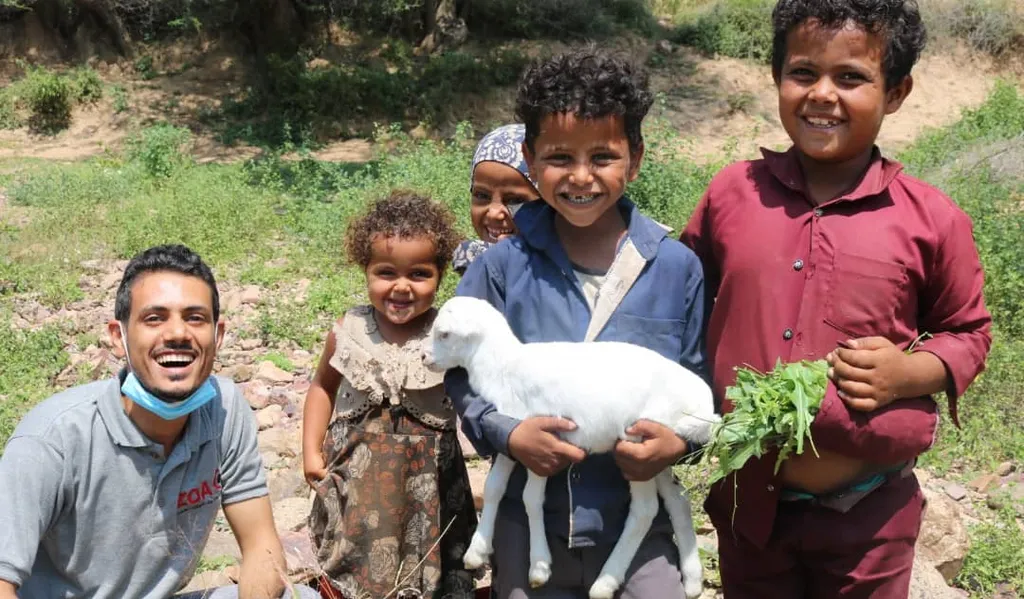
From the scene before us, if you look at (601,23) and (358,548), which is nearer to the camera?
(358,548)

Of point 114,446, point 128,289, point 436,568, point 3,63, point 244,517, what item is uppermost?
point 3,63

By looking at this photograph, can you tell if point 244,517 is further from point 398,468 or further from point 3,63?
point 3,63

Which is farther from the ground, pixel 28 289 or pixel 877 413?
pixel 877 413

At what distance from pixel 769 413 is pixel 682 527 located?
16.9 inches

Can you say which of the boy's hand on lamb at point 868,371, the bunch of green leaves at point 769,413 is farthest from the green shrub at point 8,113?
the boy's hand on lamb at point 868,371

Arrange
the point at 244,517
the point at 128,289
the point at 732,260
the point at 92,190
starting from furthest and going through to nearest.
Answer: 1. the point at 92,190
2. the point at 244,517
3. the point at 128,289
4. the point at 732,260

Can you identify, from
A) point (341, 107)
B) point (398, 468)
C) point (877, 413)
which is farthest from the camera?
point (341, 107)

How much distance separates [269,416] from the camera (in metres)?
5.75

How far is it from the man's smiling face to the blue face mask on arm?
0.02m

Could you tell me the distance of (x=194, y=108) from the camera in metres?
19.1

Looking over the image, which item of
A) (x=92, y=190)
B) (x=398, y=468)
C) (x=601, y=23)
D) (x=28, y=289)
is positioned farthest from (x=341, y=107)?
(x=398, y=468)

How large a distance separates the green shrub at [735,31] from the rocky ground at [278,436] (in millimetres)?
15062

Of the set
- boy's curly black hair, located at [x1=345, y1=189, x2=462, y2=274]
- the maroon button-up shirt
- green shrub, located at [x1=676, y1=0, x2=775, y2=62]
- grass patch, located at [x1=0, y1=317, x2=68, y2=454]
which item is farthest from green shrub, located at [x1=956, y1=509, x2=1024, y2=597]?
green shrub, located at [x1=676, y1=0, x2=775, y2=62]

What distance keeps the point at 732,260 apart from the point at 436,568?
1521 millimetres
